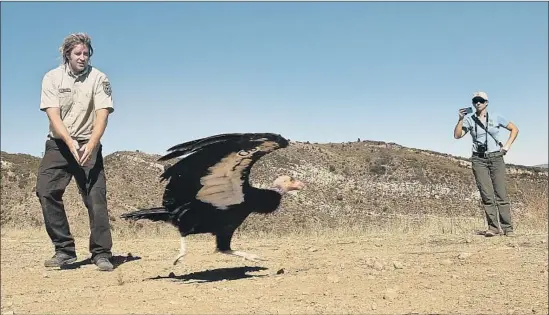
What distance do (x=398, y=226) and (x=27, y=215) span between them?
69.1 ft

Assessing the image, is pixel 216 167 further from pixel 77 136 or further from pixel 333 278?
pixel 77 136

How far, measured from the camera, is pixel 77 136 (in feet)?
22.3

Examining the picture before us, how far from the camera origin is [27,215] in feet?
90.6

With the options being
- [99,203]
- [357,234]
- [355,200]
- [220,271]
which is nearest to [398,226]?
[357,234]

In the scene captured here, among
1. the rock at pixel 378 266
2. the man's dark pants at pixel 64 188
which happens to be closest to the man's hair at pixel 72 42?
the man's dark pants at pixel 64 188

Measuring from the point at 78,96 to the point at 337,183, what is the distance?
40443 mm

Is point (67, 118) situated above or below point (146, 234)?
above

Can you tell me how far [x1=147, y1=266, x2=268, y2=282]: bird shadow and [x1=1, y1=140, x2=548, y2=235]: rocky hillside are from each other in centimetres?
1506

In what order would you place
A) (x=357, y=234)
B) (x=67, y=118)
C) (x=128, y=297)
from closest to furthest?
(x=128, y=297) < (x=67, y=118) < (x=357, y=234)

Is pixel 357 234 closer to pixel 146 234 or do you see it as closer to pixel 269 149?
pixel 146 234

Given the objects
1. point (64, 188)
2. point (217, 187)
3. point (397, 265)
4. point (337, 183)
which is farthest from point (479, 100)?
point (337, 183)

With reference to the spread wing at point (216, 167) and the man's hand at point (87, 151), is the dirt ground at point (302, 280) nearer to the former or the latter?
the spread wing at point (216, 167)

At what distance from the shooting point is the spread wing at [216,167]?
5.32 metres

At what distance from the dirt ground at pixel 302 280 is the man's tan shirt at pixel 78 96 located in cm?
172
